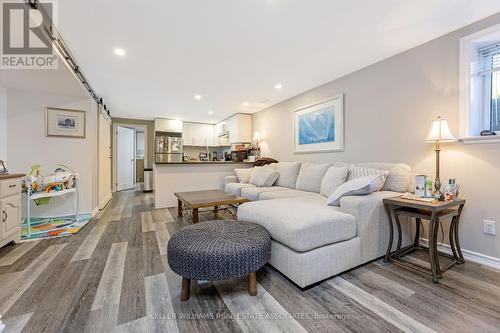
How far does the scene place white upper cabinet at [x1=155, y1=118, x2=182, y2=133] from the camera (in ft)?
20.2

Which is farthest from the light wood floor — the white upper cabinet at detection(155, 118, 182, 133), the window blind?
the white upper cabinet at detection(155, 118, 182, 133)

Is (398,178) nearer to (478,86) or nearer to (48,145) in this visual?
(478,86)

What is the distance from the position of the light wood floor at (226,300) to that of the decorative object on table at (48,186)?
1.03 metres

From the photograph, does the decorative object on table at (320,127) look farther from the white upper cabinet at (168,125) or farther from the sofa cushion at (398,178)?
the white upper cabinet at (168,125)

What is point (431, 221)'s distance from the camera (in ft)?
5.60

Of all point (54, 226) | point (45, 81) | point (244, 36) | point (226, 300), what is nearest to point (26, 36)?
point (45, 81)

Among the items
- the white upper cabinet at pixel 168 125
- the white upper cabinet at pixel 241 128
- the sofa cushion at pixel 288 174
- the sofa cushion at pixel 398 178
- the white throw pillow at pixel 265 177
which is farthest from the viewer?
the white upper cabinet at pixel 168 125

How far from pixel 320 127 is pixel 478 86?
74.0 inches

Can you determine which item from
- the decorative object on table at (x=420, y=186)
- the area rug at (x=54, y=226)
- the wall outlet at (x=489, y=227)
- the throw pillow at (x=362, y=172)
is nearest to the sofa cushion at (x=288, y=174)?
the throw pillow at (x=362, y=172)

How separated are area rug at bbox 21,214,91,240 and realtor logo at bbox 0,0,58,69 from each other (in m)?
2.03

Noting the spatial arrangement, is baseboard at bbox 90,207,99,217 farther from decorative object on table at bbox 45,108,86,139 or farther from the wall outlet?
the wall outlet

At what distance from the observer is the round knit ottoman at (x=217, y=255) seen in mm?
1342

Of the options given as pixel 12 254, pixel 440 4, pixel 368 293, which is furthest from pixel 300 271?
pixel 12 254

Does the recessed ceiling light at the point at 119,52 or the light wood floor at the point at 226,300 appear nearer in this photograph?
the light wood floor at the point at 226,300
